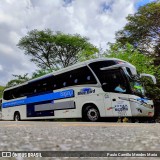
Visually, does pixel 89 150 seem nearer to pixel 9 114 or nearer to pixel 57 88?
pixel 57 88

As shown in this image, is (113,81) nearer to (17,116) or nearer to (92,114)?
(92,114)

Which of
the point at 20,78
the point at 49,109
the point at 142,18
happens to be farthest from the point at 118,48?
the point at 20,78

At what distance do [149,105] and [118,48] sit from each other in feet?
45.8

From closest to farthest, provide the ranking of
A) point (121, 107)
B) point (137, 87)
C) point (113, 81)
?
point (121, 107), point (113, 81), point (137, 87)

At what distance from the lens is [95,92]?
13.5 meters

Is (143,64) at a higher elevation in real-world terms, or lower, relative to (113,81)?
higher

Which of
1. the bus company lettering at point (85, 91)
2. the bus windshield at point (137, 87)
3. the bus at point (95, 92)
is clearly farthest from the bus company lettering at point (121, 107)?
the bus company lettering at point (85, 91)

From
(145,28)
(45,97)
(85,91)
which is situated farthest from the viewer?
(145,28)

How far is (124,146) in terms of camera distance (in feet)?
10.7

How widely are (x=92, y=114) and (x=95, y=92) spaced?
40.0 inches

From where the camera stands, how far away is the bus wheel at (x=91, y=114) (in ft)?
44.1

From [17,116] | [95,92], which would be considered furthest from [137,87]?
[17,116]

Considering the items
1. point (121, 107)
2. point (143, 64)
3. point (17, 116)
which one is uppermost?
point (143, 64)

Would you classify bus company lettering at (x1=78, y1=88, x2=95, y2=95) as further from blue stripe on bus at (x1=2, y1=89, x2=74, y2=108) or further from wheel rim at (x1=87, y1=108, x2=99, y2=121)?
wheel rim at (x1=87, y1=108, x2=99, y2=121)
